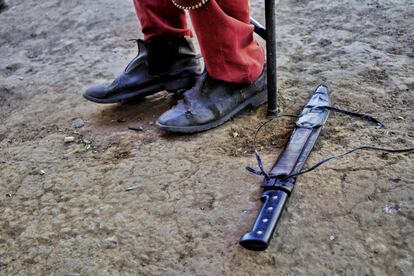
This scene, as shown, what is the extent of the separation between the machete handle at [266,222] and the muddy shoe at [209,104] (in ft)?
1.51

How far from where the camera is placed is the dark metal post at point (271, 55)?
1438 mm

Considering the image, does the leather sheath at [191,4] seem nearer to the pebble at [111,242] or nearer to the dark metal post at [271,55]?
the dark metal post at [271,55]

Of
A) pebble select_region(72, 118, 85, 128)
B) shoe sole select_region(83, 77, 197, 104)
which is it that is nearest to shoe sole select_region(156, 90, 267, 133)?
shoe sole select_region(83, 77, 197, 104)

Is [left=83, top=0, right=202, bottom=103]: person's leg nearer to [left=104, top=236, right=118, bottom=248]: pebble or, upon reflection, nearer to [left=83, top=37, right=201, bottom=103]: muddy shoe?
[left=83, top=37, right=201, bottom=103]: muddy shoe

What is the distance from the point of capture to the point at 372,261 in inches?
39.3

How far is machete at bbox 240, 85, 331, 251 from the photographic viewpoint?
1.07 m

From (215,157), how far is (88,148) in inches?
20.2

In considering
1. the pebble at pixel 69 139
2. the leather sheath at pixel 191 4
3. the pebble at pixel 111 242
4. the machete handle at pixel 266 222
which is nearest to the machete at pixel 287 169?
the machete handle at pixel 266 222

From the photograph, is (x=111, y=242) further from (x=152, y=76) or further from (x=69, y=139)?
(x=152, y=76)

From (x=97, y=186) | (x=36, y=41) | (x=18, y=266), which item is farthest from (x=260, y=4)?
(x=18, y=266)

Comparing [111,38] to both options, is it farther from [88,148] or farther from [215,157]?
[215,157]

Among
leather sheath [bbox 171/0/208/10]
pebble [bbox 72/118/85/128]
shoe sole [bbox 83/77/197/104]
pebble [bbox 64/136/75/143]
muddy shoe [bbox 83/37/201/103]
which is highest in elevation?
leather sheath [bbox 171/0/208/10]

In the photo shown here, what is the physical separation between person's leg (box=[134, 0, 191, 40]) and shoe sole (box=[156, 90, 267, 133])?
389mm

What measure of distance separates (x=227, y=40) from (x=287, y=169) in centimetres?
49
